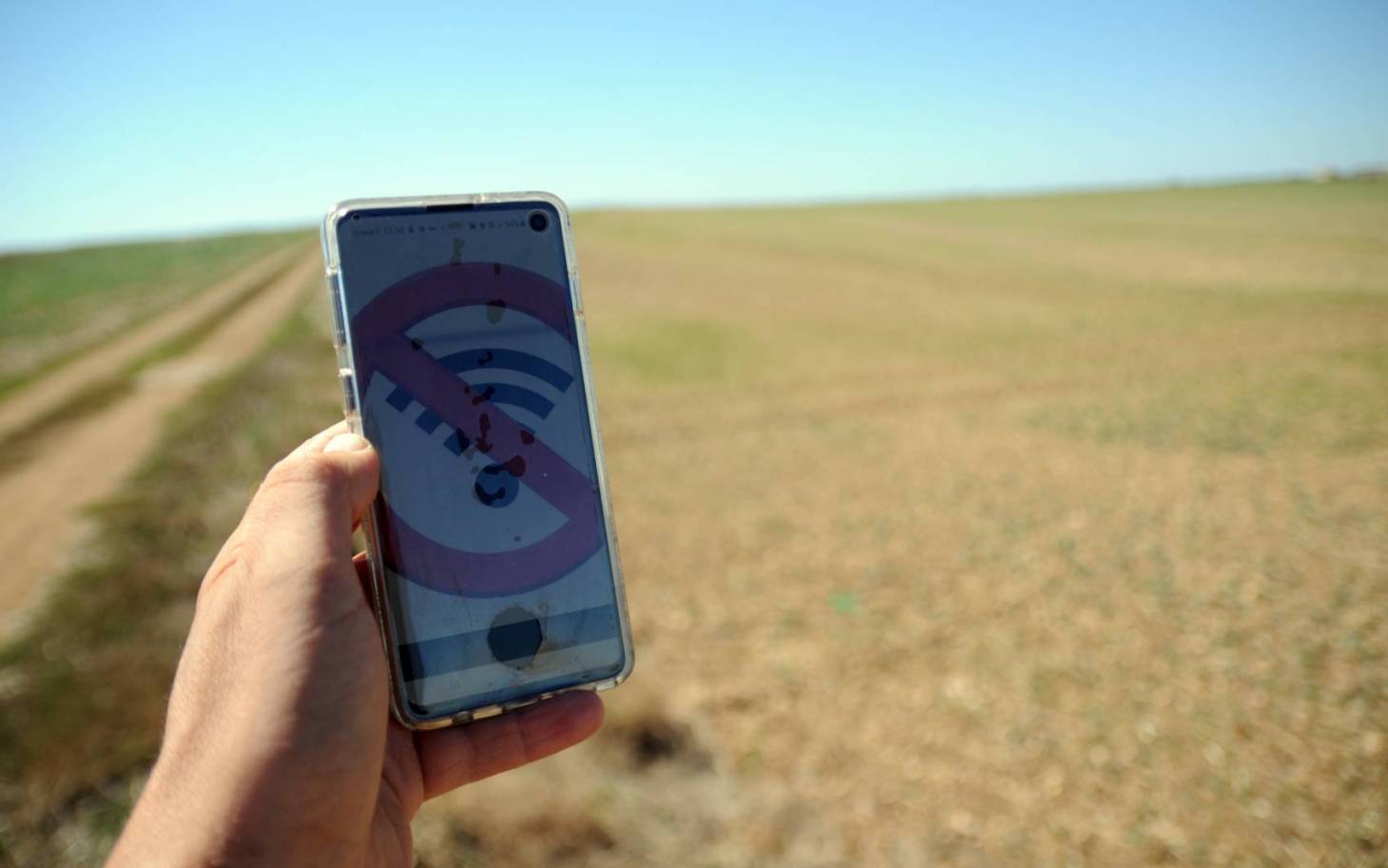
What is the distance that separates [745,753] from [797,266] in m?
30.2

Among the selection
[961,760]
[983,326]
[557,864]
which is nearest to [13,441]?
[557,864]

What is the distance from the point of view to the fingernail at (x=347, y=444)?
1.84m

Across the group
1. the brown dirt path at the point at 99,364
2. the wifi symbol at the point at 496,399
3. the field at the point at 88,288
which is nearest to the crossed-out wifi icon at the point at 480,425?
the wifi symbol at the point at 496,399

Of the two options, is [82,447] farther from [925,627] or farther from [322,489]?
[322,489]

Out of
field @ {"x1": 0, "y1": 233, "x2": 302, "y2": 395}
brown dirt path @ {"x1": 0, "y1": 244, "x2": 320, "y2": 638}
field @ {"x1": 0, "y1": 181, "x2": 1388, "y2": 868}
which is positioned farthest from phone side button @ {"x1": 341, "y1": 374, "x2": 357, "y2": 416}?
field @ {"x1": 0, "y1": 233, "x2": 302, "y2": 395}

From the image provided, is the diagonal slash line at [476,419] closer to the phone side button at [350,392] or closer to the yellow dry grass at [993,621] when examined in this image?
the phone side button at [350,392]

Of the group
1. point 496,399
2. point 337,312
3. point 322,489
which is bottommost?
point 322,489

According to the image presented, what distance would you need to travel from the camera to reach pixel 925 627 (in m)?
6.05

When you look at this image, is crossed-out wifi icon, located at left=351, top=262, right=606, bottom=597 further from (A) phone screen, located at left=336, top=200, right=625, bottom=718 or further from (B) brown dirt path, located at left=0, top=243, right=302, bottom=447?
(B) brown dirt path, located at left=0, top=243, right=302, bottom=447

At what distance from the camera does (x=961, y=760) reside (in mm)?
4684

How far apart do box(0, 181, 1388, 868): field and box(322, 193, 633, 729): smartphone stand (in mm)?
2305

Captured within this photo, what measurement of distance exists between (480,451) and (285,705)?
67 centimetres

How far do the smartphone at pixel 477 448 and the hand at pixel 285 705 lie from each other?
0.40 feet

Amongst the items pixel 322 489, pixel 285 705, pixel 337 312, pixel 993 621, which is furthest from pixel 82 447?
pixel 285 705
